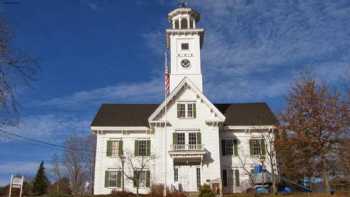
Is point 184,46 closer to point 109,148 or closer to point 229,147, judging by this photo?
point 229,147

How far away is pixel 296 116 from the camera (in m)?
32.0

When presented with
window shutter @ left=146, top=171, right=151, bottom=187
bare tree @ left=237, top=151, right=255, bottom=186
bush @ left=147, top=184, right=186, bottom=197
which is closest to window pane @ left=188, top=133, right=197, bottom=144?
bare tree @ left=237, top=151, right=255, bottom=186

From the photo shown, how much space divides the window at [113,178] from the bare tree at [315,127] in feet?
52.1

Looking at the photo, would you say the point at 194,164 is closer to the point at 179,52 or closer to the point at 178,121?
the point at 178,121

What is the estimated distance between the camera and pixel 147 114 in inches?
1563

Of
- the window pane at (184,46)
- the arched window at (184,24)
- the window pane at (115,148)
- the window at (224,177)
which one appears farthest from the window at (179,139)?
the arched window at (184,24)

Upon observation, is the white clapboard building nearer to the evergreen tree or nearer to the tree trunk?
the tree trunk

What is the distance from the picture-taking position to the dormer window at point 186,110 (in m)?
36.2

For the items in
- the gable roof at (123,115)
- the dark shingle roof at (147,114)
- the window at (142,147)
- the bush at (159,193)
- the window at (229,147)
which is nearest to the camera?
the bush at (159,193)

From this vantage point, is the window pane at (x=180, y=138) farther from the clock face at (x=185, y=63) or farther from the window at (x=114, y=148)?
the clock face at (x=185, y=63)

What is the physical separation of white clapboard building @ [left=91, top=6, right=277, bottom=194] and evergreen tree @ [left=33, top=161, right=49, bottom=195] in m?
16.4

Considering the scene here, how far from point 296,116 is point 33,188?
114ft

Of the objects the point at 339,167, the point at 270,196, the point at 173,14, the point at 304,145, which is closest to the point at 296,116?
the point at 304,145

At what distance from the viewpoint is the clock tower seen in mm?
40125
